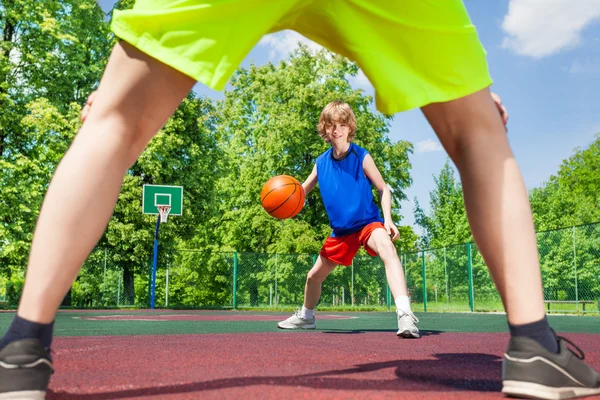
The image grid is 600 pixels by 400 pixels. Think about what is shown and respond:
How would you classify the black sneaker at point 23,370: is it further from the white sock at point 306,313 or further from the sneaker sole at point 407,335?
the white sock at point 306,313

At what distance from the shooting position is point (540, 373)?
182 centimetres

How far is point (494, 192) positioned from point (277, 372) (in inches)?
42.4

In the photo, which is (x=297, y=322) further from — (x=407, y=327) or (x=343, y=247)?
(x=407, y=327)

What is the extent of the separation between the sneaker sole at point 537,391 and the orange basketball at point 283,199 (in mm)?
4592

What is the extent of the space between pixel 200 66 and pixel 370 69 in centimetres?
56

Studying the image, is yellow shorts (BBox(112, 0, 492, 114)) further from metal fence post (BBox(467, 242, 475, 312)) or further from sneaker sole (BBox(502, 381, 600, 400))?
metal fence post (BBox(467, 242, 475, 312))

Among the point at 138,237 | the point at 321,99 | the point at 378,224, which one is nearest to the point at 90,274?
the point at 138,237

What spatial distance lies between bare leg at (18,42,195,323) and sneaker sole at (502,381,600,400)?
1.29m

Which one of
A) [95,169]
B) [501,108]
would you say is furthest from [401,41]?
[95,169]

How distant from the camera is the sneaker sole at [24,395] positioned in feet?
5.28

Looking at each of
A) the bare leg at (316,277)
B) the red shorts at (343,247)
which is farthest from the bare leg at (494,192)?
the bare leg at (316,277)

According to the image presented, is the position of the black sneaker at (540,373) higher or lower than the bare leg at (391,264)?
lower

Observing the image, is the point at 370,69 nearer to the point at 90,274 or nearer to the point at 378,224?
the point at 378,224

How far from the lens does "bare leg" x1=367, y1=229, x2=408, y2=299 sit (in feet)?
17.1
